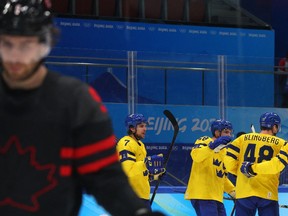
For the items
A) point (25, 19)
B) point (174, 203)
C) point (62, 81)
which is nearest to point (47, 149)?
point (62, 81)

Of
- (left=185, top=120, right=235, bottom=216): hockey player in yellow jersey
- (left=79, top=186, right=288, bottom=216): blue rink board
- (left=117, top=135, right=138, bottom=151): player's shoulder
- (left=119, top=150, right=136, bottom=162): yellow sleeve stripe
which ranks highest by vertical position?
(left=117, top=135, right=138, bottom=151): player's shoulder

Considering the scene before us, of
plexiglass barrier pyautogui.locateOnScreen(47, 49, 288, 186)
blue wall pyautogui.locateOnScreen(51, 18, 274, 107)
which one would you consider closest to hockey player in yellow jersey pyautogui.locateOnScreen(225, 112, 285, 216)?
plexiglass barrier pyautogui.locateOnScreen(47, 49, 288, 186)

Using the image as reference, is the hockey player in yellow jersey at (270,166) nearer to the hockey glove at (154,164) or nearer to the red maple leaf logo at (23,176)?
the hockey glove at (154,164)

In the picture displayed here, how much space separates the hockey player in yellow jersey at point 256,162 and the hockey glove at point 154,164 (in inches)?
24.4

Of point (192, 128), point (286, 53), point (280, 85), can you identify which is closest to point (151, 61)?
point (192, 128)

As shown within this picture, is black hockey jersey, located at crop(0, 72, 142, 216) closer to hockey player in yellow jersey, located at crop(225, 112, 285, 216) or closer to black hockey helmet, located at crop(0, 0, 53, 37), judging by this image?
black hockey helmet, located at crop(0, 0, 53, 37)

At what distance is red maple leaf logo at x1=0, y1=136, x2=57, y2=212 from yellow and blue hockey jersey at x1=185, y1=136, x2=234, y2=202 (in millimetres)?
5434

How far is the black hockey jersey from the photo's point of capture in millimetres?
1787

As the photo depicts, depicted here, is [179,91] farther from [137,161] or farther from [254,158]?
[254,158]

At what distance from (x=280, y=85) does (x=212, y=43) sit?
1.91 m

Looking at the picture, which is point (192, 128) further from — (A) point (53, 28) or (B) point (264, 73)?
(A) point (53, 28)

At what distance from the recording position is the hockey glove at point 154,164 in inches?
274

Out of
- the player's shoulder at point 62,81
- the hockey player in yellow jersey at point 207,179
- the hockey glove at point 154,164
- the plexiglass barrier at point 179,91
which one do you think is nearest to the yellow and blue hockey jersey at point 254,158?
the hockey player in yellow jersey at point 207,179

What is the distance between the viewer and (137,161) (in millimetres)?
6984
